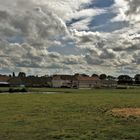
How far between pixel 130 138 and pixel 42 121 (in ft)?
26.3

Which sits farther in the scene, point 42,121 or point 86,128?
point 42,121

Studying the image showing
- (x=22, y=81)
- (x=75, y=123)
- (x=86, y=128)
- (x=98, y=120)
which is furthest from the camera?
(x=22, y=81)

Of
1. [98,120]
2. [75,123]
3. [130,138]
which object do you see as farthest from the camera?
[98,120]

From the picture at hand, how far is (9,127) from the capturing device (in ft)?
64.3

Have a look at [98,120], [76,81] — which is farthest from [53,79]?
[98,120]

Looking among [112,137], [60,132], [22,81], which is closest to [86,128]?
[60,132]

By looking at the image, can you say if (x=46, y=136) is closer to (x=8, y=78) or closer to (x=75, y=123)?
(x=75, y=123)

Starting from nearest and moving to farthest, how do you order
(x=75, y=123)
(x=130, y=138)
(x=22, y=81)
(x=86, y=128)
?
(x=130, y=138), (x=86, y=128), (x=75, y=123), (x=22, y=81)

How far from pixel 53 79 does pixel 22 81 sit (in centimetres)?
1610

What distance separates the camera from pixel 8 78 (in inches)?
7810

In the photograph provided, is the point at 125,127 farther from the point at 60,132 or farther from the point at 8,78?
the point at 8,78

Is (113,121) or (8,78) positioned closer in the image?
(113,121)

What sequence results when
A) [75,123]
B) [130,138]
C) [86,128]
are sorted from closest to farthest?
[130,138] < [86,128] < [75,123]

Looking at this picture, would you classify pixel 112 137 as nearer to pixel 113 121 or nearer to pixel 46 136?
pixel 46 136
